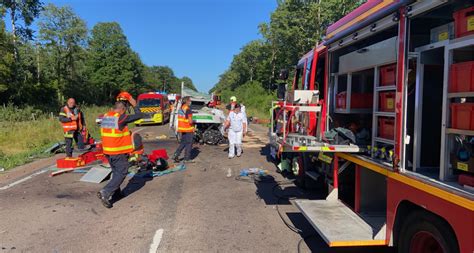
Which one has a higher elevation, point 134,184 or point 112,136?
point 112,136

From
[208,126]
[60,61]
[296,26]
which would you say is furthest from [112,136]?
[60,61]

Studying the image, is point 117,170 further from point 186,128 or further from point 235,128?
point 235,128

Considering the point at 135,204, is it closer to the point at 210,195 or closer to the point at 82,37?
the point at 210,195

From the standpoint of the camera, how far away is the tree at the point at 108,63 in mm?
62031

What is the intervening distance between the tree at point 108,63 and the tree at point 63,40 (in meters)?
8.38

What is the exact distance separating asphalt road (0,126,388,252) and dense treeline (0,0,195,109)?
2596 centimetres

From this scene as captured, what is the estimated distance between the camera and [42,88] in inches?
1474

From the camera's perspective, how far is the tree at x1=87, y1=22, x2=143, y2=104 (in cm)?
6203

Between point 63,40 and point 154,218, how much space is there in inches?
1966

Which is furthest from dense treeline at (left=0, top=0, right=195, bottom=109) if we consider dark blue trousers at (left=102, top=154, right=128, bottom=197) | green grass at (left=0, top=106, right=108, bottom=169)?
dark blue trousers at (left=102, top=154, right=128, bottom=197)

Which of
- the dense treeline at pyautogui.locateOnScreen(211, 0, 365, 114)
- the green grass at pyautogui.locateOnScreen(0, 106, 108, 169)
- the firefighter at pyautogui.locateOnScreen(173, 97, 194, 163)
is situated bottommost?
the green grass at pyautogui.locateOnScreen(0, 106, 108, 169)

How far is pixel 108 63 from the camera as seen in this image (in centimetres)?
6350

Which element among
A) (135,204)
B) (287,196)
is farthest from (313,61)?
(135,204)

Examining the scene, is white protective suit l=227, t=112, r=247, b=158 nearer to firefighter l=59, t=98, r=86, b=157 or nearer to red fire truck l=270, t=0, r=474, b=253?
firefighter l=59, t=98, r=86, b=157
